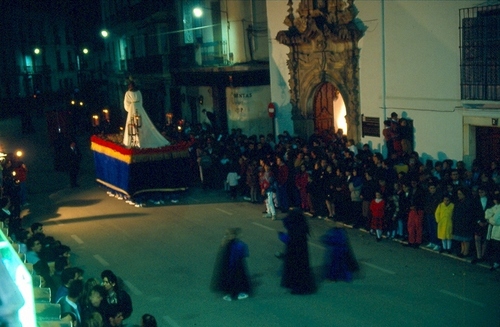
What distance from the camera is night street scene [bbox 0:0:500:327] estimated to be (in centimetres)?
1126

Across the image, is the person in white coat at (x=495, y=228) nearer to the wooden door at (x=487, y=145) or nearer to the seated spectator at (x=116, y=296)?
the wooden door at (x=487, y=145)

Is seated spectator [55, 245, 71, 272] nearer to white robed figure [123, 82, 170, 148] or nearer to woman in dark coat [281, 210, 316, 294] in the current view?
woman in dark coat [281, 210, 316, 294]

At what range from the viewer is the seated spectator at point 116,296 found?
365 inches

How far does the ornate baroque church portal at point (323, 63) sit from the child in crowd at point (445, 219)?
7448 mm

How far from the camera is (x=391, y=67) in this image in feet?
63.1

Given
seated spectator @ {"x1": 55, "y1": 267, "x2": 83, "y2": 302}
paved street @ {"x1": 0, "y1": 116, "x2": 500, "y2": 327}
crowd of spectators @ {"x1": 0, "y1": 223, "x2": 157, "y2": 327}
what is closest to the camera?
crowd of spectators @ {"x1": 0, "y1": 223, "x2": 157, "y2": 327}


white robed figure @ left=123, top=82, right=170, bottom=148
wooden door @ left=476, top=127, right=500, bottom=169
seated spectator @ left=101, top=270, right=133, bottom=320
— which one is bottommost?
seated spectator @ left=101, top=270, right=133, bottom=320

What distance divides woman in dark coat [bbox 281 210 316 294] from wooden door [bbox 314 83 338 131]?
11.5 meters

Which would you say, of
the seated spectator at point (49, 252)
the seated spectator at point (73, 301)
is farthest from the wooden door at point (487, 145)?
the seated spectator at point (73, 301)

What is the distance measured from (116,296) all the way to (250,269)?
4.60m

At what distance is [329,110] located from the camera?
76.3ft

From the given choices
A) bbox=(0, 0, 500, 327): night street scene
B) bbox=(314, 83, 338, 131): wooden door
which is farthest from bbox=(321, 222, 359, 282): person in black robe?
bbox=(314, 83, 338, 131): wooden door

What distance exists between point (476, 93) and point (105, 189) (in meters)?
12.4

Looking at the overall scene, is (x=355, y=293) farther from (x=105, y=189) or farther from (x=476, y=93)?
(x=105, y=189)
